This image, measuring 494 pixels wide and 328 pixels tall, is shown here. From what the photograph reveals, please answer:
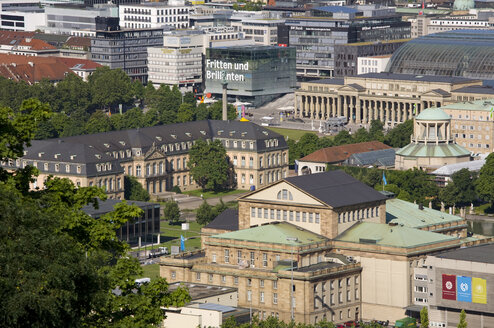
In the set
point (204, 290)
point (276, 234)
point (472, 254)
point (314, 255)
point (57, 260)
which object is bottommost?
point (204, 290)

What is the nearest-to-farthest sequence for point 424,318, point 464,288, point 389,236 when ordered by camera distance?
point 424,318 → point 464,288 → point 389,236

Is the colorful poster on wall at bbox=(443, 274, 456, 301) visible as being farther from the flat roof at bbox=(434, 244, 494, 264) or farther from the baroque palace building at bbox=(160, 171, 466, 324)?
the baroque palace building at bbox=(160, 171, 466, 324)

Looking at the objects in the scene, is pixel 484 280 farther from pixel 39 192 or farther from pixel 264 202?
pixel 39 192

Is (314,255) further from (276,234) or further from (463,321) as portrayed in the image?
(463,321)

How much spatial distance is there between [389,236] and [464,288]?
1803 cm

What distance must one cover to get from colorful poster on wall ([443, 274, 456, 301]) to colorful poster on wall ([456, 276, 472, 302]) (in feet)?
1.75

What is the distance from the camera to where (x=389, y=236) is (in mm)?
→ 182500

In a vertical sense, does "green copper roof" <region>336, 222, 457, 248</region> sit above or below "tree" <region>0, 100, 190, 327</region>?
below

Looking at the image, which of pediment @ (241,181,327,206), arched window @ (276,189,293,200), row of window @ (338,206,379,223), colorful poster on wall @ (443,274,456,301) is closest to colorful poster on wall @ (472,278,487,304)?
colorful poster on wall @ (443,274,456,301)

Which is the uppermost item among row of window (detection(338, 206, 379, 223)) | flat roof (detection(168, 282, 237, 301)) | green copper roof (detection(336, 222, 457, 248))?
row of window (detection(338, 206, 379, 223))

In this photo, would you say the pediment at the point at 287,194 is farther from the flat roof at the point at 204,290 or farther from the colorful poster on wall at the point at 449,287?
the colorful poster on wall at the point at 449,287

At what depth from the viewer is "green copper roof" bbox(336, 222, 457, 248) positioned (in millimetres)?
181375

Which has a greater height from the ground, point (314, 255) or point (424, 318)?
point (314, 255)

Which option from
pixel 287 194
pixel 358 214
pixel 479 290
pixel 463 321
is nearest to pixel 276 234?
pixel 287 194
